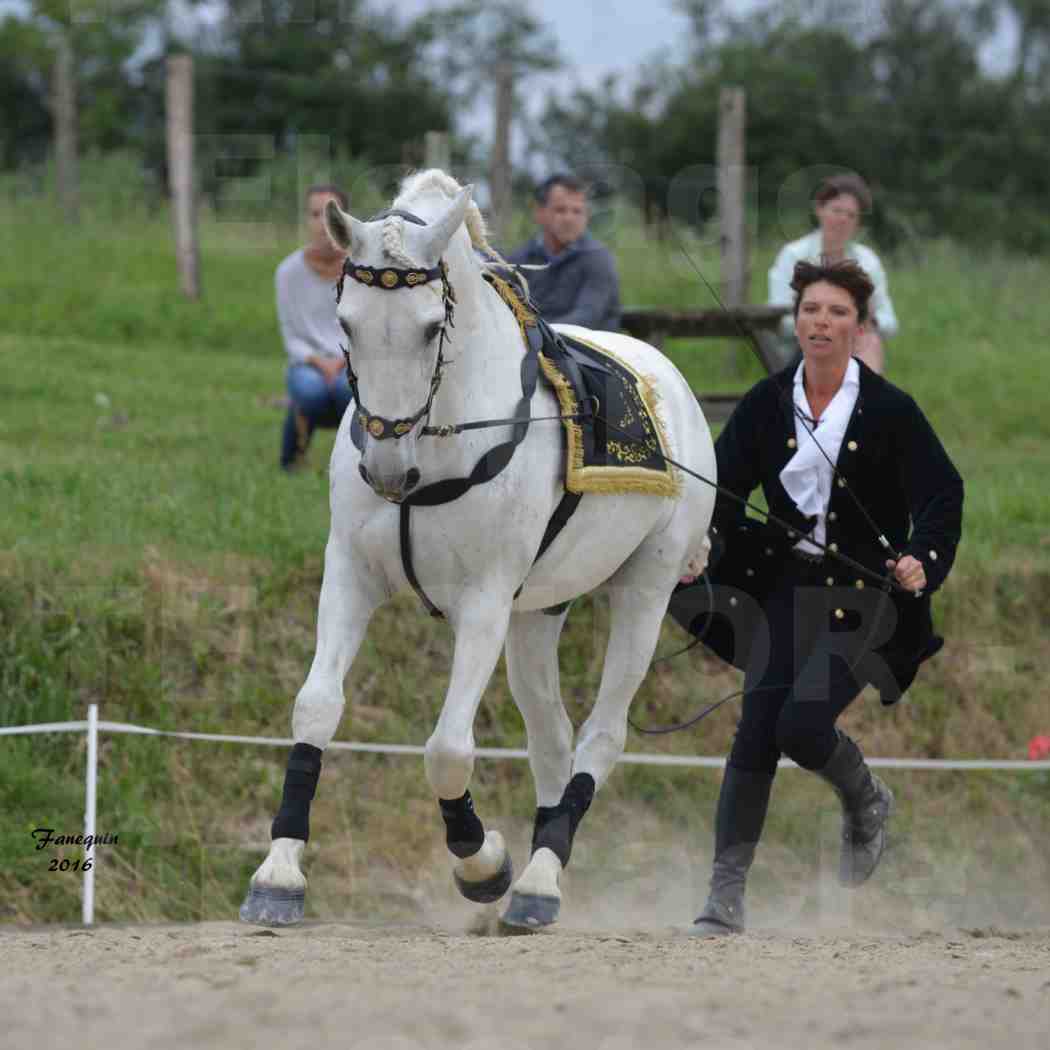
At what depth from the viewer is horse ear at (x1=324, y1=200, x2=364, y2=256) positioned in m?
4.82

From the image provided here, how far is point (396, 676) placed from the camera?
8359 millimetres

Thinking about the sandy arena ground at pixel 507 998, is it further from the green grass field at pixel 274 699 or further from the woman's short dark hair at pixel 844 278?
the green grass field at pixel 274 699

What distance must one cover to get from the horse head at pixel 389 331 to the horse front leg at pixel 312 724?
46 centimetres

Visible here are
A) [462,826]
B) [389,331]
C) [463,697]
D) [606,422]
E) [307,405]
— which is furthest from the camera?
[307,405]

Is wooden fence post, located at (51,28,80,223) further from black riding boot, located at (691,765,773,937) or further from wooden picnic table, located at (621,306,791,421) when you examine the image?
black riding boot, located at (691,765,773,937)

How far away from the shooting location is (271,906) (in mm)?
5004

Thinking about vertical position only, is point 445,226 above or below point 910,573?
above

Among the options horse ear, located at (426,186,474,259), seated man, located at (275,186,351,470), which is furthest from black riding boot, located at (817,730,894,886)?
seated man, located at (275,186,351,470)

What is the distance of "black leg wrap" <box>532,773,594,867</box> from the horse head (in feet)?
4.92

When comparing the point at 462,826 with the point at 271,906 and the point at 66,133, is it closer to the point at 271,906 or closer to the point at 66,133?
the point at 271,906

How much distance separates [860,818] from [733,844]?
49 cm

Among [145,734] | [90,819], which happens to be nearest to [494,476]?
[90,819]

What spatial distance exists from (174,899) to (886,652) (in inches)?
121

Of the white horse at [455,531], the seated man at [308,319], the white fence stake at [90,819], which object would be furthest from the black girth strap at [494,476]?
the seated man at [308,319]
